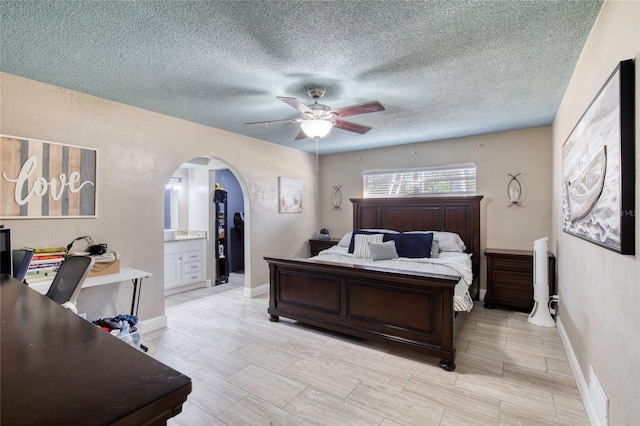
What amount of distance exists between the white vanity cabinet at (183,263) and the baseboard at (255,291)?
3.34 feet

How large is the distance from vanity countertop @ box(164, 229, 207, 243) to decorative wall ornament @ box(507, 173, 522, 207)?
16.3ft

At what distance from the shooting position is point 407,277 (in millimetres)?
2818

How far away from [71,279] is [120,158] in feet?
5.89

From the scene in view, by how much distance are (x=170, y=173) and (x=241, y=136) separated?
1.27 metres

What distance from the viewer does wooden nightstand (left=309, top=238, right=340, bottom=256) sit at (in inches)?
222

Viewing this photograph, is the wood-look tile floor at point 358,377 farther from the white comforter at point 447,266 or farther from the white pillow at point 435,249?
the white pillow at point 435,249

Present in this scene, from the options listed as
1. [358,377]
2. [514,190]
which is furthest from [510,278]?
[358,377]

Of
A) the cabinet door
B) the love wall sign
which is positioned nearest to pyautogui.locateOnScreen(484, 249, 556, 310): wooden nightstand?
the cabinet door

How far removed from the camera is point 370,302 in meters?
3.08

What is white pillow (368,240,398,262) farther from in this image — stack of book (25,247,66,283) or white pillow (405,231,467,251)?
stack of book (25,247,66,283)

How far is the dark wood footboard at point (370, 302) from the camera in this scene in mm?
2691

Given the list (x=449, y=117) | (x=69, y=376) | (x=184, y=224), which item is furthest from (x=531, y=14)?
(x=184, y=224)

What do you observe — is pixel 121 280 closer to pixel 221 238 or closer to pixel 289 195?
pixel 221 238

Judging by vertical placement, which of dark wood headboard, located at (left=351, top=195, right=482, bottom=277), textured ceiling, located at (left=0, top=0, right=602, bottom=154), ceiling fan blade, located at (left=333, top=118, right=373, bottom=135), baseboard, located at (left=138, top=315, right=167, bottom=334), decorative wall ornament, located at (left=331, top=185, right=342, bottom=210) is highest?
textured ceiling, located at (left=0, top=0, right=602, bottom=154)
